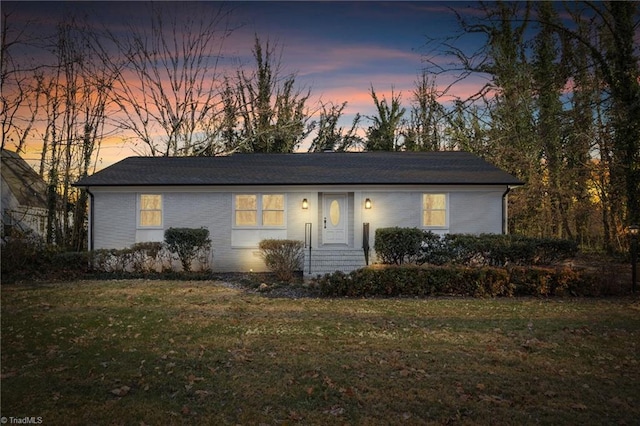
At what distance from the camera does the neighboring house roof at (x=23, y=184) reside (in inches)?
902

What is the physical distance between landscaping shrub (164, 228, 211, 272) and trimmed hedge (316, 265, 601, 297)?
5.52 meters

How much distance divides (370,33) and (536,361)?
449 inches

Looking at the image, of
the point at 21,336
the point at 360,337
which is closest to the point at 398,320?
the point at 360,337

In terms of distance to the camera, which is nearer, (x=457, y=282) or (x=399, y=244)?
(x=457, y=282)

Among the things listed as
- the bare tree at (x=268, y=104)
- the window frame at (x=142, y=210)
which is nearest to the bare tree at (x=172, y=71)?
the bare tree at (x=268, y=104)

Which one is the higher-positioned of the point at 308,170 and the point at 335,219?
the point at 308,170

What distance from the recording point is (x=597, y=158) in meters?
22.1

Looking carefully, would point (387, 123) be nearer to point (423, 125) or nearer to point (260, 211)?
point (423, 125)

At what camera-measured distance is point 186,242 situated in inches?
571

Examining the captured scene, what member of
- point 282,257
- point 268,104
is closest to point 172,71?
point 268,104

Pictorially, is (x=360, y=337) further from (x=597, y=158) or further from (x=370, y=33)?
(x=597, y=158)

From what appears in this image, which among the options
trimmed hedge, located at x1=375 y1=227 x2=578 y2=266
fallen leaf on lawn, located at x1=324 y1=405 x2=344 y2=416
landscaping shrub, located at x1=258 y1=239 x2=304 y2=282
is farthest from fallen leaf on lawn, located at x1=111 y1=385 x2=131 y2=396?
trimmed hedge, located at x1=375 y1=227 x2=578 y2=266

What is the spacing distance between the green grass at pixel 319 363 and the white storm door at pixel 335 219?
22.9 feet

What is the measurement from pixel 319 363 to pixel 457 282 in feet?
20.3
